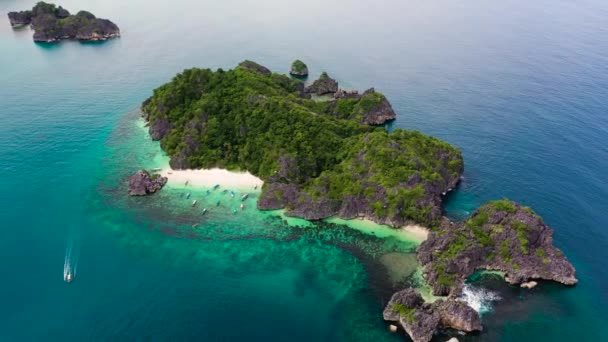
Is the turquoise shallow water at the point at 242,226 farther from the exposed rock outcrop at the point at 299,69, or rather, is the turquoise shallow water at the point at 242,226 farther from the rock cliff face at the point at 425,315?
the exposed rock outcrop at the point at 299,69

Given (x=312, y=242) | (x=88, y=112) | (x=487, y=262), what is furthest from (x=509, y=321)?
(x=88, y=112)

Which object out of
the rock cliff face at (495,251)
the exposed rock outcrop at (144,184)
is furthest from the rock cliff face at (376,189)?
the exposed rock outcrop at (144,184)

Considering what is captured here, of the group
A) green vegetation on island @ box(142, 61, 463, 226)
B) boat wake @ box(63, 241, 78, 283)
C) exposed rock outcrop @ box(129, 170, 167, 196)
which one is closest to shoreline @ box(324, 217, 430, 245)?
green vegetation on island @ box(142, 61, 463, 226)

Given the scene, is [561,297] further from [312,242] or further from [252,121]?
[252,121]

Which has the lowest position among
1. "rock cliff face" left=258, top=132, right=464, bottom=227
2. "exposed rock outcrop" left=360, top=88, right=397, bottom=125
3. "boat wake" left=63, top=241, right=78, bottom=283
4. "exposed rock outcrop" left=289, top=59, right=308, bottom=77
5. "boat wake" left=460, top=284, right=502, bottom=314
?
"boat wake" left=63, top=241, right=78, bottom=283

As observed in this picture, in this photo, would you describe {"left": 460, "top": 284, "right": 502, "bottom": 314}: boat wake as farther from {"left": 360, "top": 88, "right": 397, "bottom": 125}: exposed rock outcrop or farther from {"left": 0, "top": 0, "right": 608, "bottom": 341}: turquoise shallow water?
{"left": 360, "top": 88, "right": 397, "bottom": 125}: exposed rock outcrop

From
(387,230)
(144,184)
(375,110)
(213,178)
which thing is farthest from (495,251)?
(144,184)
